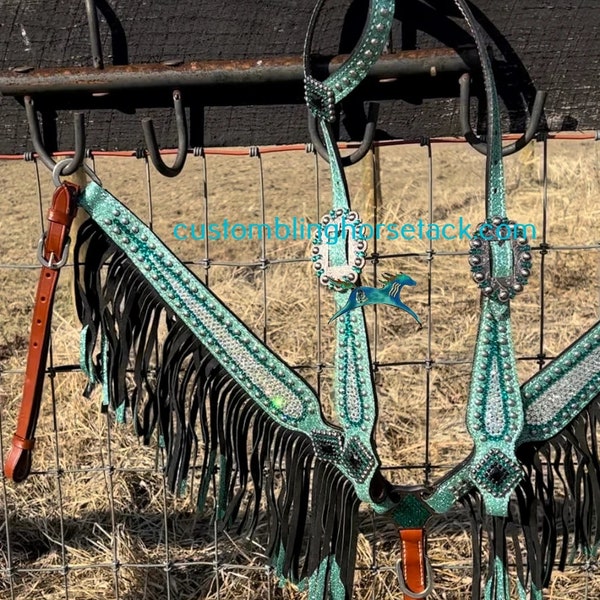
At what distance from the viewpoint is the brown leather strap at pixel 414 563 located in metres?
1.12

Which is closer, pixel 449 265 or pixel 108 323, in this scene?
pixel 108 323

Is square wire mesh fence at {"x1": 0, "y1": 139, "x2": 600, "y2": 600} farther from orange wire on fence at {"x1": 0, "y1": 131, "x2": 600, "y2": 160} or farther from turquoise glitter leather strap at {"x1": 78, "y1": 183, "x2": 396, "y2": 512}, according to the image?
turquoise glitter leather strap at {"x1": 78, "y1": 183, "x2": 396, "y2": 512}

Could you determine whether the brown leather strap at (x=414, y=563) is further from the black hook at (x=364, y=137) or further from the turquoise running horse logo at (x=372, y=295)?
the black hook at (x=364, y=137)

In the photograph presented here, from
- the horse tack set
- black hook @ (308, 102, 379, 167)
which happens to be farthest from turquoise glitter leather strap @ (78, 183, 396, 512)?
black hook @ (308, 102, 379, 167)

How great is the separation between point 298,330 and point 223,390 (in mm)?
1757

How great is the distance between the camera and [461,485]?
109cm

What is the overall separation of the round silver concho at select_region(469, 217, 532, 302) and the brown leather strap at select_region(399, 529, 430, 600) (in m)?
0.34

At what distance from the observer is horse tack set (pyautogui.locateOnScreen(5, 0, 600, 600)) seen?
1050 mm

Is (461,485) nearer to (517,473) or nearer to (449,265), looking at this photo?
(517,473)

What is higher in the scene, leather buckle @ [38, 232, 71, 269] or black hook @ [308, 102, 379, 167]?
black hook @ [308, 102, 379, 167]

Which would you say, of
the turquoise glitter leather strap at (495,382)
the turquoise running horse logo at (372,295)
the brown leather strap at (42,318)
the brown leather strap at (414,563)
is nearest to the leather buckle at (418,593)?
the brown leather strap at (414,563)

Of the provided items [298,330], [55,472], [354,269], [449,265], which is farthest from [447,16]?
[449,265]

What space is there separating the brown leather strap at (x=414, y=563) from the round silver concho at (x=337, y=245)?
34 cm

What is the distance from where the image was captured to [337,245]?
1048 mm
